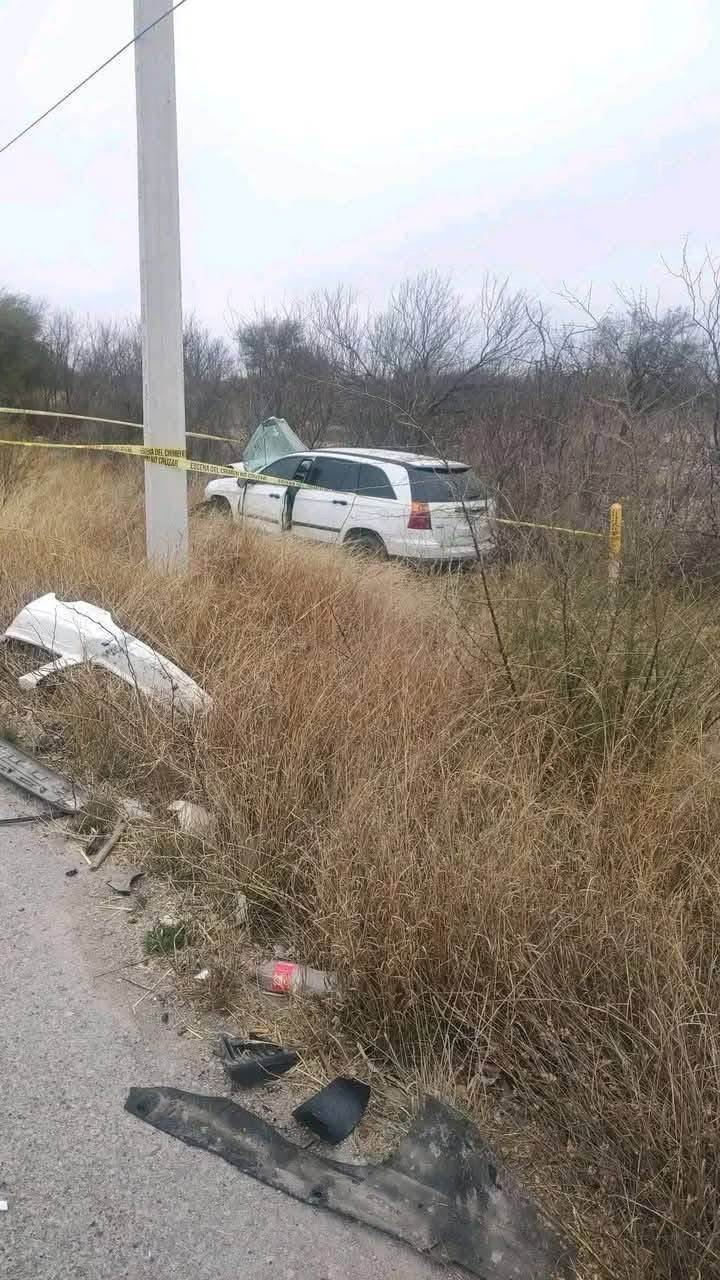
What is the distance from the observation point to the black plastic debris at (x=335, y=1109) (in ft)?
7.13

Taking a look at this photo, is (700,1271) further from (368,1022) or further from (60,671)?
(60,671)

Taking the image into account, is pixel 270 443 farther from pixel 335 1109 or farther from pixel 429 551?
pixel 335 1109

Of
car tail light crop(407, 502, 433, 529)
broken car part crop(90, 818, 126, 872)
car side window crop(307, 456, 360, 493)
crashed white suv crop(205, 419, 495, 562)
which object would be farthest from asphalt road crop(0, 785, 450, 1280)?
car side window crop(307, 456, 360, 493)

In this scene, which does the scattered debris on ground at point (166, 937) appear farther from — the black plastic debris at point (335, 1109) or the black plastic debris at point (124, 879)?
the black plastic debris at point (335, 1109)

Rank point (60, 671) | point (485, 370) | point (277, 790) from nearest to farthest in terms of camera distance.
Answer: point (277, 790)
point (60, 671)
point (485, 370)

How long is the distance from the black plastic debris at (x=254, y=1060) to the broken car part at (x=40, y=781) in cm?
157

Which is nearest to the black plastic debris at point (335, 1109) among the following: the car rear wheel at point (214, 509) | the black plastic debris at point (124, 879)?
the black plastic debris at point (124, 879)

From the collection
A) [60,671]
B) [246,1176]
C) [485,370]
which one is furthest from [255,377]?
[246,1176]

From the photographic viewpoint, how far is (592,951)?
243 centimetres

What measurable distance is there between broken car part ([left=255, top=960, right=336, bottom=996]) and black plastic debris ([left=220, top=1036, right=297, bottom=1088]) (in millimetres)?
187

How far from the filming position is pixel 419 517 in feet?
30.8

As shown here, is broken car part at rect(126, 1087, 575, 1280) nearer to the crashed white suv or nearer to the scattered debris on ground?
the scattered debris on ground

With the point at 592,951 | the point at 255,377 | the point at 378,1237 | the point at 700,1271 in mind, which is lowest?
the point at 378,1237

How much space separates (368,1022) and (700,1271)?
98cm
